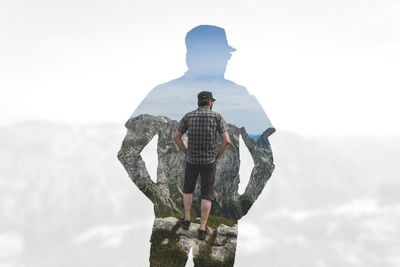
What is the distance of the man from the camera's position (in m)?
8.01

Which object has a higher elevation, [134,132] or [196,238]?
[134,132]

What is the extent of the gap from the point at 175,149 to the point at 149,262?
2.30m

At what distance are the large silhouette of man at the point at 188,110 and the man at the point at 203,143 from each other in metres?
1.35

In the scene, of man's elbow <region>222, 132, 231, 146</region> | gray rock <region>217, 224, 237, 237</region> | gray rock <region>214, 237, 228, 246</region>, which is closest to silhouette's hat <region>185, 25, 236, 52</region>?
man's elbow <region>222, 132, 231, 146</region>

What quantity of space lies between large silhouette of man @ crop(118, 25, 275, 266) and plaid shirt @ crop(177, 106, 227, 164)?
61.7 inches

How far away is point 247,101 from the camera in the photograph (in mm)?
9977

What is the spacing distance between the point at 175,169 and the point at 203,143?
5.77 feet

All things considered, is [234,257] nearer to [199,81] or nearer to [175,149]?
[175,149]

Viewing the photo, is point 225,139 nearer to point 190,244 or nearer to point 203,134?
point 203,134

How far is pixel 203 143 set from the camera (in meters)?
8.01

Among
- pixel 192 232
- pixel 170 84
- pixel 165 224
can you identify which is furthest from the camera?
pixel 170 84

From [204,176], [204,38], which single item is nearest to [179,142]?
[204,176]

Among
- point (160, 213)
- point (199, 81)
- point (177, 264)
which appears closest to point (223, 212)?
point (160, 213)

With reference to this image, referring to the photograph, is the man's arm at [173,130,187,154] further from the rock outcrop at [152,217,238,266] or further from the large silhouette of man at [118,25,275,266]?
the large silhouette of man at [118,25,275,266]
